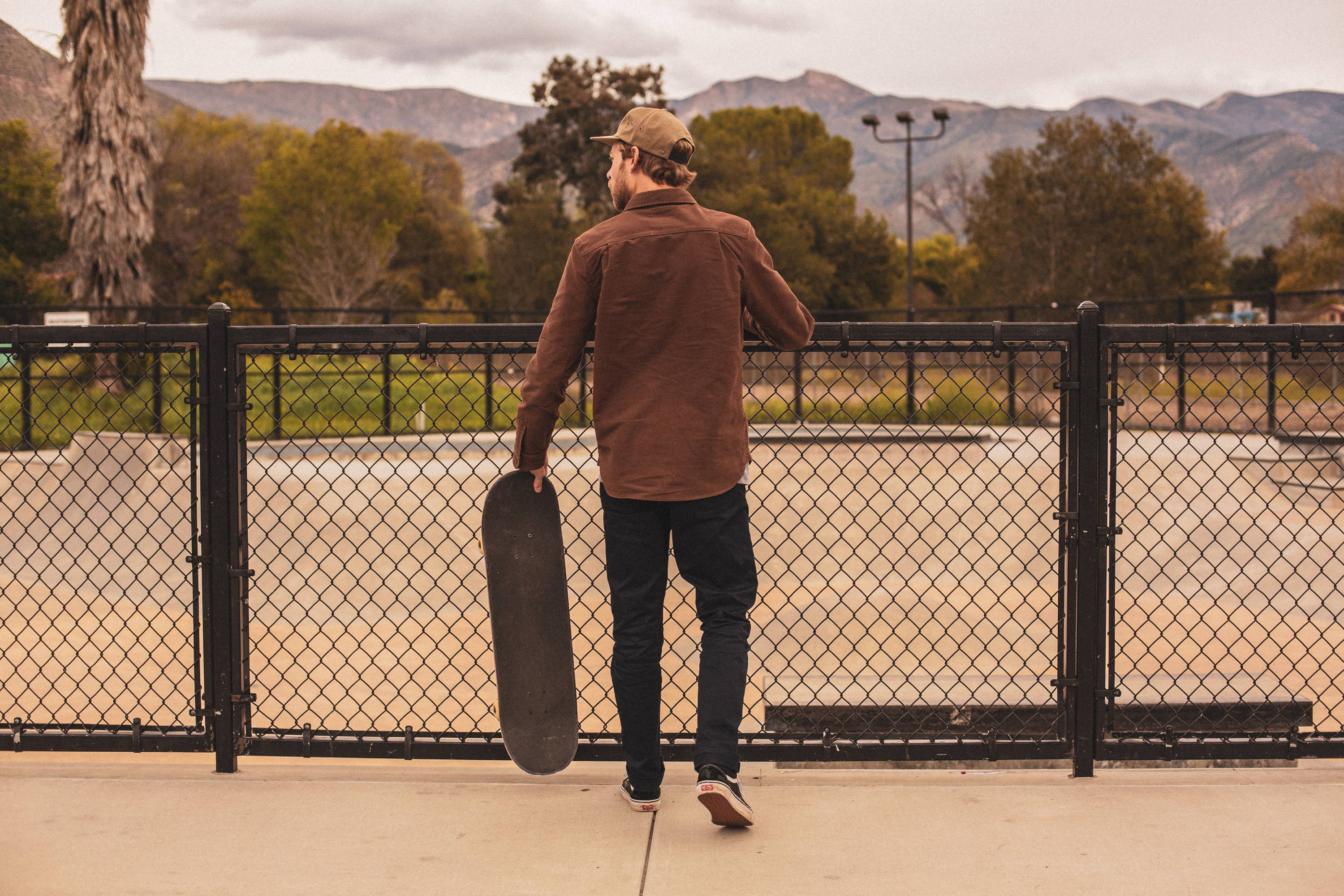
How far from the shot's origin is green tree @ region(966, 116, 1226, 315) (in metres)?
30.2

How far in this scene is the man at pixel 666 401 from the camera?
2600 millimetres

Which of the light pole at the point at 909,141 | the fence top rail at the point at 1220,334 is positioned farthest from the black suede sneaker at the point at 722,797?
the light pole at the point at 909,141

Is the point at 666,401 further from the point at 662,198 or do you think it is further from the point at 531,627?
the point at 531,627

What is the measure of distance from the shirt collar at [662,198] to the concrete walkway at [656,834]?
159cm

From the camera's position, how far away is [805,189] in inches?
1763

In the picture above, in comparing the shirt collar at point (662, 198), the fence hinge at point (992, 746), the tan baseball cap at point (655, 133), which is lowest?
the fence hinge at point (992, 746)

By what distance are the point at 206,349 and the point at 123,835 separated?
1.34 meters

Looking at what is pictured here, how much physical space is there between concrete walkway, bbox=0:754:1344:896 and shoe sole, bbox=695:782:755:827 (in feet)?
0.18

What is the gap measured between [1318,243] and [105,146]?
40.5 metres

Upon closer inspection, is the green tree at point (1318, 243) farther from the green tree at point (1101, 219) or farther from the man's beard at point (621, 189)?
the man's beard at point (621, 189)

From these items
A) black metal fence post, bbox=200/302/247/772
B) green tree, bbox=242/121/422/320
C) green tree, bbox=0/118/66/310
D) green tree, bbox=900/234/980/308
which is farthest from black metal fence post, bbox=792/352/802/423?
green tree, bbox=242/121/422/320

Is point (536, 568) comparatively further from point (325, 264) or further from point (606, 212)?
point (606, 212)

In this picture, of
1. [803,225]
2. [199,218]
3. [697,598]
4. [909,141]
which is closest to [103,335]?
[697,598]

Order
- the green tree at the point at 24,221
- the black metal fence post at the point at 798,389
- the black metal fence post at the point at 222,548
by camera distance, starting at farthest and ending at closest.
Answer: the green tree at the point at 24,221 < the black metal fence post at the point at 798,389 < the black metal fence post at the point at 222,548
